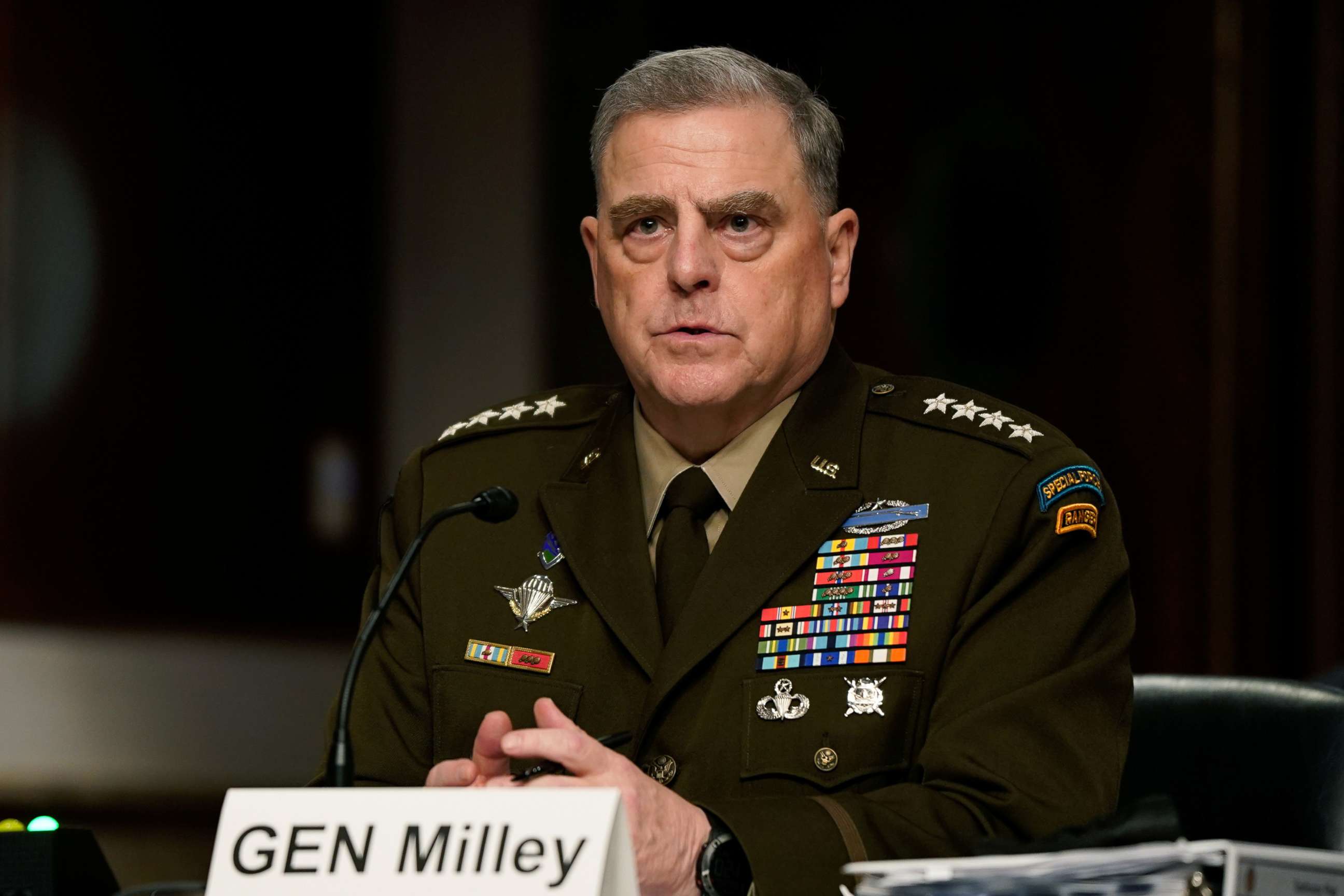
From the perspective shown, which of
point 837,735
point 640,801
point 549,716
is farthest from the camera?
point 837,735

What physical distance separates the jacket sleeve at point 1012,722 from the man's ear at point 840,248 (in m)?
0.37

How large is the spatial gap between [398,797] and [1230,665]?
2.95 m

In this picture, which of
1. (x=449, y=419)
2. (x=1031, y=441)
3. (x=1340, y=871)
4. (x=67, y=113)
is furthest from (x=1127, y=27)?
(x=1340, y=871)

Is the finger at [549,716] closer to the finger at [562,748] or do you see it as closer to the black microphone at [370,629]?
the finger at [562,748]

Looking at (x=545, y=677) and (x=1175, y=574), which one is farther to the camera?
(x=1175, y=574)

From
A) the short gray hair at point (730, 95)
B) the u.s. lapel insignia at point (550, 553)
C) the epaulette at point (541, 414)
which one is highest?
the short gray hair at point (730, 95)

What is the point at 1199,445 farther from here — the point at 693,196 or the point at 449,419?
the point at 693,196

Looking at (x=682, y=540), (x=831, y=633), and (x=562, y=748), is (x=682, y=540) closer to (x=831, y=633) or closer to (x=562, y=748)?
(x=831, y=633)

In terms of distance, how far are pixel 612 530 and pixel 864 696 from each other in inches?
15.2

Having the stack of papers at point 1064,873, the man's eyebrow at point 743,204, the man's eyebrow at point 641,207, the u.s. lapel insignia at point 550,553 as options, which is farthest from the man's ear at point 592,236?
the stack of papers at point 1064,873

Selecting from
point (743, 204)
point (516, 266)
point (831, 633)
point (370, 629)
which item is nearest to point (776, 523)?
point (831, 633)

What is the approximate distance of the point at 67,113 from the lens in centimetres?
404

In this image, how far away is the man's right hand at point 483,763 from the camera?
4.92 feet

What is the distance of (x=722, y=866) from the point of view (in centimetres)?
145
